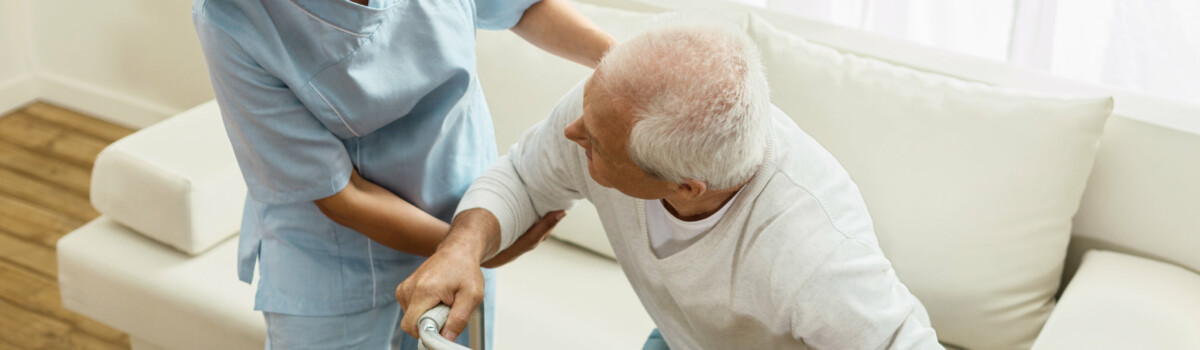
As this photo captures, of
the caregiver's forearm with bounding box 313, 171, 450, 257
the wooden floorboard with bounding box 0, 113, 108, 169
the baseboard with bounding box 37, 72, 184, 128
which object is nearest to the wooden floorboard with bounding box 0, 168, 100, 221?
the wooden floorboard with bounding box 0, 113, 108, 169

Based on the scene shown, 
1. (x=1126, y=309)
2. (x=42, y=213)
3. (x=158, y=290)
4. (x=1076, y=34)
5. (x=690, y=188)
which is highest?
(x=690, y=188)

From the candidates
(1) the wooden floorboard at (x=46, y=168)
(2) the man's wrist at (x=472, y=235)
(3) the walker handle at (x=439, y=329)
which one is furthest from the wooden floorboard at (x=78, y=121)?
(3) the walker handle at (x=439, y=329)

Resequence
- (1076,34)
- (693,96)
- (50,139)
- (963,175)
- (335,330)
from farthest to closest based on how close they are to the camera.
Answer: (50,139), (1076,34), (963,175), (335,330), (693,96)

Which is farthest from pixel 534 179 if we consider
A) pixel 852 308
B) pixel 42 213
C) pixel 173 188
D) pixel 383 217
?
pixel 42 213

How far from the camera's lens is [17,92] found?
3529 mm

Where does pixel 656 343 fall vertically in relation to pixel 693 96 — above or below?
below

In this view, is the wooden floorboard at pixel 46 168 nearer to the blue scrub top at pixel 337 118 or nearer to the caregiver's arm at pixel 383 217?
the blue scrub top at pixel 337 118

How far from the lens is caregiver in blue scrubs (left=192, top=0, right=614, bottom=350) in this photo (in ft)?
3.85

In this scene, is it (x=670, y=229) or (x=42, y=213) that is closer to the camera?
(x=670, y=229)

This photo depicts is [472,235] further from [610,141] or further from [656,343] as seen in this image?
[656,343]

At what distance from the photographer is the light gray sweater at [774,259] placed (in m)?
1.13

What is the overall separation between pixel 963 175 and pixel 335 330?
1079 mm

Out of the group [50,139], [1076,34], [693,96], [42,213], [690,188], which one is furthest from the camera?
[50,139]

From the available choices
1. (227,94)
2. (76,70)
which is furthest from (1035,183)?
(76,70)
